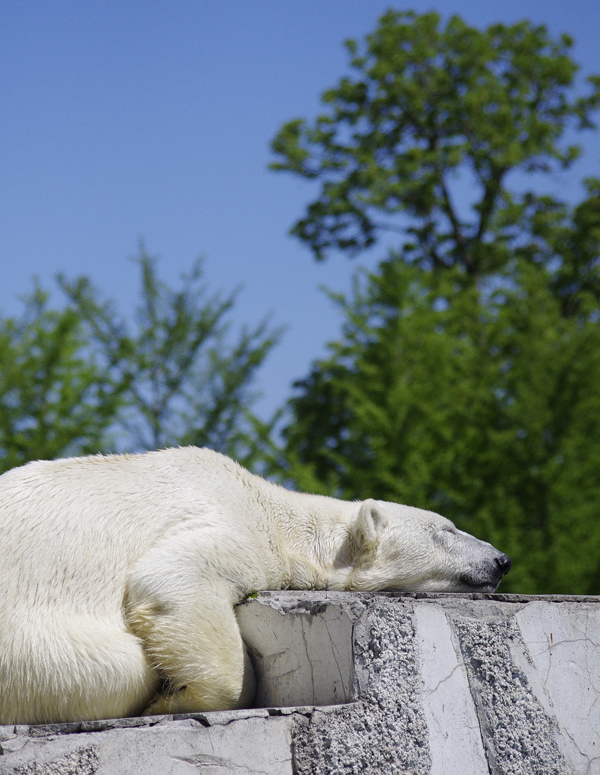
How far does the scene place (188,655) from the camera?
210cm

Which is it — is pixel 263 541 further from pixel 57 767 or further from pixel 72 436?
pixel 72 436

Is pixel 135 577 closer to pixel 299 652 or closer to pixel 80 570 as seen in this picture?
pixel 80 570

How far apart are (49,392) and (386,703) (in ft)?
31.1

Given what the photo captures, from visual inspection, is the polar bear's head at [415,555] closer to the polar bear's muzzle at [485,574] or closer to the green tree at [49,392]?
the polar bear's muzzle at [485,574]

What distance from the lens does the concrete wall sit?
1708 millimetres

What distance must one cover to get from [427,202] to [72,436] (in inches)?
428

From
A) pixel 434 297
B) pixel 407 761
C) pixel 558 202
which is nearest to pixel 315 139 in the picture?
pixel 558 202

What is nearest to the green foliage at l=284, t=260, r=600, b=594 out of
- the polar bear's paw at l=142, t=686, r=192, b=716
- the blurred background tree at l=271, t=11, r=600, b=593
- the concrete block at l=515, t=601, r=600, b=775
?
the blurred background tree at l=271, t=11, r=600, b=593

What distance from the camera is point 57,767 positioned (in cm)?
161

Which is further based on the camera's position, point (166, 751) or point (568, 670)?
point (568, 670)

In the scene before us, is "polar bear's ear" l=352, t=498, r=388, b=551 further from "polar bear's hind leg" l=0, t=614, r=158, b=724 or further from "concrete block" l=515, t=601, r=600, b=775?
"polar bear's hind leg" l=0, t=614, r=158, b=724

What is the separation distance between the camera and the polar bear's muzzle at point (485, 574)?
3.05 m

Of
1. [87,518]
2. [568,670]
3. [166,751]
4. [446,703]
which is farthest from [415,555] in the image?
[166,751]

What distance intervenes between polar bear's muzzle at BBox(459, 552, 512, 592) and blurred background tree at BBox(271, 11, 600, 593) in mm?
6438
